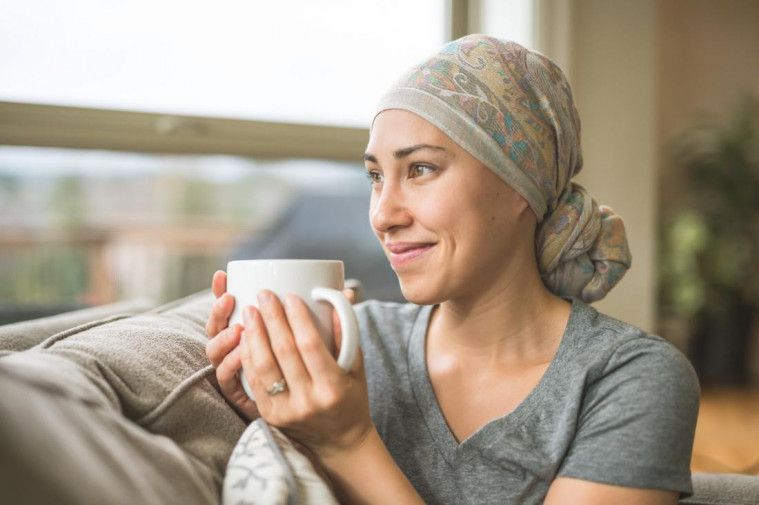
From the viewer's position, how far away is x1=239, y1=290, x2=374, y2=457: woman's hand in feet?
2.32

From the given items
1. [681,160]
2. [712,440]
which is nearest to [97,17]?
[712,440]

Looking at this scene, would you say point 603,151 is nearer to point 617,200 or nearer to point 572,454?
point 617,200

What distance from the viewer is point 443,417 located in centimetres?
104

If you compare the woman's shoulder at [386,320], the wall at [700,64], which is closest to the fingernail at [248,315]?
the woman's shoulder at [386,320]

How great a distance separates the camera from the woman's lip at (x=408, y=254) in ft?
3.33

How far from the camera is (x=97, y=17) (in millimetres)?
1980

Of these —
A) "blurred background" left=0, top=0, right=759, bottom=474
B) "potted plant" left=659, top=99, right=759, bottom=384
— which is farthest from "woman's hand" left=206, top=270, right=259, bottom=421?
"potted plant" left=659, top=99, right=759, bottom=384

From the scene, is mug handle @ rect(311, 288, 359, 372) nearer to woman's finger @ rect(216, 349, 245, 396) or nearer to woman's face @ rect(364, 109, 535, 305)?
woman's finger @ rect(216, 349, 245, 396)

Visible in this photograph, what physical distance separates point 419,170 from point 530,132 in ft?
0.61

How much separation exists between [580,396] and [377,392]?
36 cm

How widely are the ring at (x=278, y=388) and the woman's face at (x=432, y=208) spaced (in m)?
0.35

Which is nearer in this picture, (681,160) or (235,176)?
(235,176)

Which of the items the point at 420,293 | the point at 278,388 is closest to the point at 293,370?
the point at 278,388

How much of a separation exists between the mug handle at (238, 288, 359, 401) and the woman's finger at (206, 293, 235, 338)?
0.11 meters
